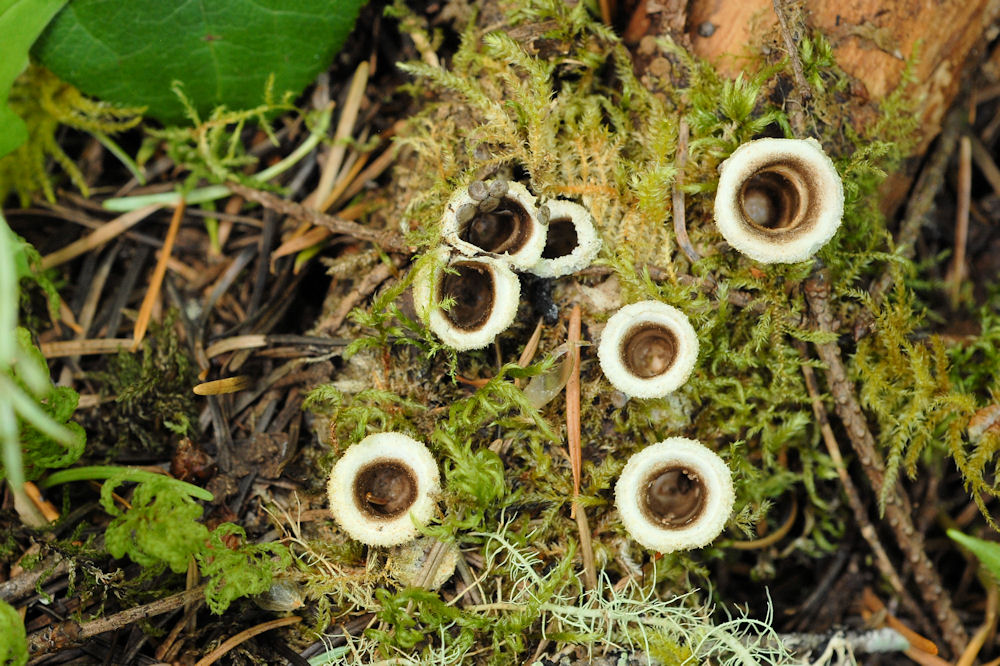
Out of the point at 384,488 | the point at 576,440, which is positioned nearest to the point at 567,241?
the point at 576,440

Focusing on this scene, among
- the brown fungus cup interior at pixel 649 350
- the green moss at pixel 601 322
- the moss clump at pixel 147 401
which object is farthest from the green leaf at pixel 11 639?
the brown fungus cup interior at pixel 649 350

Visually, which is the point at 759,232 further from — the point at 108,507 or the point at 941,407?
the point at 108,507

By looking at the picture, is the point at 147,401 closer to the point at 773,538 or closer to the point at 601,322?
the point at 601,322

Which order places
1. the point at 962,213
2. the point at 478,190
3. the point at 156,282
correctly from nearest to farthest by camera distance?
the point at 478,190 < the point at 156,282 < the point at 962,213

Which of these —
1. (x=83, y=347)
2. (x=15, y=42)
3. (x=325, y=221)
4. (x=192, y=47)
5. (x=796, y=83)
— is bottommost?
(x=83, y=347)

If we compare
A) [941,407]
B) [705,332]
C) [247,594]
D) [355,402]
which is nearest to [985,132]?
[941,407]

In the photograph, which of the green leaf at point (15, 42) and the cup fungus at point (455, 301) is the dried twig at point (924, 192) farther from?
the green leaf at point (15, 42)
